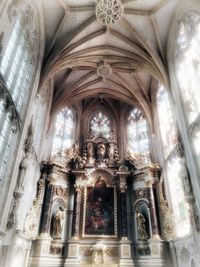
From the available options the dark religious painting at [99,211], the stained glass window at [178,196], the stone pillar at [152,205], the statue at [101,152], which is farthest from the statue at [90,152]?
the stained glass window at [178,196]

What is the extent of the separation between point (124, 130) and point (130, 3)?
29.8 ft

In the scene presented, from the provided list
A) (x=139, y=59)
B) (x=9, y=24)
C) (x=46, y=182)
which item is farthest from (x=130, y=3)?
(x=46, y=182)

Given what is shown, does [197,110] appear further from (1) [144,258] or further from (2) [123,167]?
(1) [144,258]

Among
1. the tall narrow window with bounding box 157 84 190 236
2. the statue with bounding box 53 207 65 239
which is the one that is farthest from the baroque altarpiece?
the tall narrow window with bounding box 157 84 190 236

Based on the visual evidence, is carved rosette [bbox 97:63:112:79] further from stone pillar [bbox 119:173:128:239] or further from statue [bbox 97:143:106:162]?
stone pillar [bbox 119:173:128:239]

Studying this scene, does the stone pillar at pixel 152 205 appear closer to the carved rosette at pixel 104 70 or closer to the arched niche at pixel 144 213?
the arched niche at pixel 144 213

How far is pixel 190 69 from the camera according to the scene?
36.8 ft

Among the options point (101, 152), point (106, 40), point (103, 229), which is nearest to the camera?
point (103, 229)

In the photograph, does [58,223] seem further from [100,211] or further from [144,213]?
[144,213]

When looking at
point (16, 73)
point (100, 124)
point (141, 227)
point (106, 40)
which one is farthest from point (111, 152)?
point (16, 73)

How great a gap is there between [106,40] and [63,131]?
23.6 feet

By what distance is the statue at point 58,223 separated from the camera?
1289 centimetres

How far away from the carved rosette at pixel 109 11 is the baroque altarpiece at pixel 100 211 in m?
8.10

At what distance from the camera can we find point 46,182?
14125 mm
